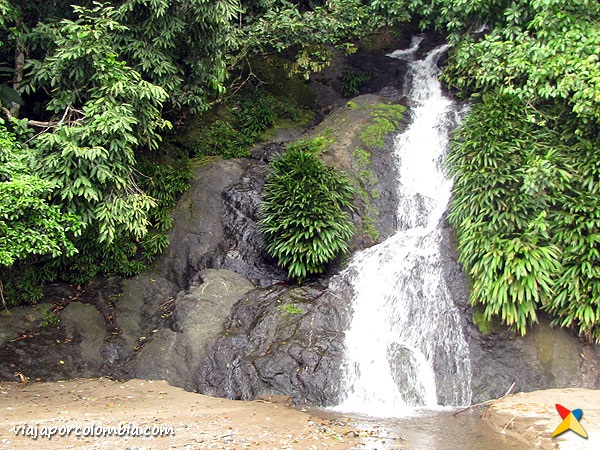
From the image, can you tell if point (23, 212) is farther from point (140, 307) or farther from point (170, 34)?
point (170, 34)

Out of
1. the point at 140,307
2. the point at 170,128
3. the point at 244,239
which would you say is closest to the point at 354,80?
the point at 244,239

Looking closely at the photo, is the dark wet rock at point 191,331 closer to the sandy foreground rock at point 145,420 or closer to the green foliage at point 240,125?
the sandy foreground rock at point 145,420

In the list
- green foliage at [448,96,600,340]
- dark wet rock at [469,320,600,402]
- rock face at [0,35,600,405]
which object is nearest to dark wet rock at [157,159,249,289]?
rock face at [0,35,600,405]

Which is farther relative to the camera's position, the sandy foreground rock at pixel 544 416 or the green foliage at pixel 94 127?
the green foliage at pixel 94 127

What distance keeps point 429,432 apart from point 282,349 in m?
3.14

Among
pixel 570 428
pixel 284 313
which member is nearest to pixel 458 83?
pixel 284 313

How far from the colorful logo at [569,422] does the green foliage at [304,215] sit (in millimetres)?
5042

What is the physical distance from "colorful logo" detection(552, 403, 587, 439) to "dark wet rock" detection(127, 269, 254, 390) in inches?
237

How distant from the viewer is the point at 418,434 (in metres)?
6.90

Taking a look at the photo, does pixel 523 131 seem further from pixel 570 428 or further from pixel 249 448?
pixel 249 448

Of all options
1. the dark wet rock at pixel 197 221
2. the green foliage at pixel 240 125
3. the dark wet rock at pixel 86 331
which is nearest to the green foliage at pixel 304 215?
the dark wet rock at pixel 197 221

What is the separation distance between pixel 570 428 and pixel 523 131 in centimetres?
595

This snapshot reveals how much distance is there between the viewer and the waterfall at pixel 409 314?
28.5 feet

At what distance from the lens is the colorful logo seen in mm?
6648
